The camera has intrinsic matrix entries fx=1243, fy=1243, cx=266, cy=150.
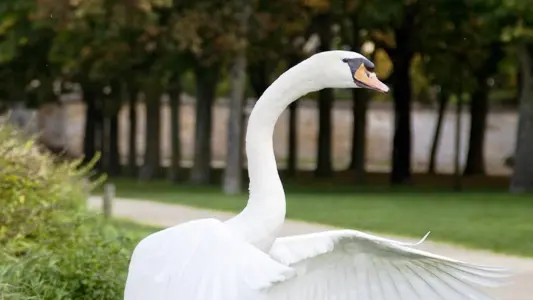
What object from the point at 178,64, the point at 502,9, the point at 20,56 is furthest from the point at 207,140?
the point at 502,9

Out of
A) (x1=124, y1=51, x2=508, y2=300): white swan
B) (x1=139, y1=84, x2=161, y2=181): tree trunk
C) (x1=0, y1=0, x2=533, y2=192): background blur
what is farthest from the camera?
(x1=139, y1=84, x2=161, y2=181): tree trunk

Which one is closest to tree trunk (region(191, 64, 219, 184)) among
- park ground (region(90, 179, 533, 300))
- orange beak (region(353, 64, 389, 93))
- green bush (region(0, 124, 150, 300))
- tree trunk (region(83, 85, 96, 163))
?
park ground (region(90, 179, 533, 300))

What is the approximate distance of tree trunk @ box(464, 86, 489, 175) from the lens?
139ft

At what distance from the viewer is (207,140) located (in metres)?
37.1

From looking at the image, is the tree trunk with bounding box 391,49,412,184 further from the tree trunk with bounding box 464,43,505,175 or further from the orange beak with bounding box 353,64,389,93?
the orange beak with bounding box 353,64,389,93

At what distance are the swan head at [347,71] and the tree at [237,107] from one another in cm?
2504

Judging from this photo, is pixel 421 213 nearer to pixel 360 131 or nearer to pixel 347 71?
pixel 360 131

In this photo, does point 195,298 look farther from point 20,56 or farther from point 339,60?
point 20,56

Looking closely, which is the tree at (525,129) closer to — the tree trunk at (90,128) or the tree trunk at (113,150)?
the tree trunk at (113,150)

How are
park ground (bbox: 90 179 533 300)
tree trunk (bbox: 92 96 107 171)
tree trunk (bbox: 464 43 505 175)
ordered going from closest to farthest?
park ground (bbox: 90 179 533 300), tree trunk (bbox: 464 43 505 175), tree trunk (bbox: 92 96 107 171)

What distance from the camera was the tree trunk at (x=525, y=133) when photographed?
31.3 m

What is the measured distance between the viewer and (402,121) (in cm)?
3925

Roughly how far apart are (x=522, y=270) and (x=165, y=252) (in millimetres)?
9845

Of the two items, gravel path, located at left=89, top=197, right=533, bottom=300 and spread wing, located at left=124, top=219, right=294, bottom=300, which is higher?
spread wing, located at left=124, top=219, right=294, bottom=300
